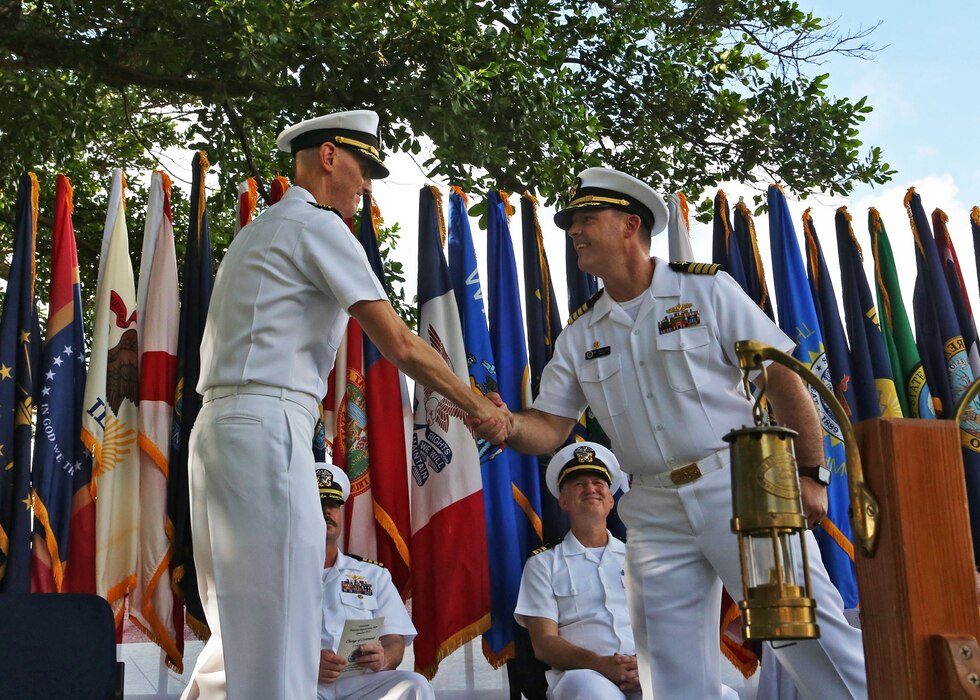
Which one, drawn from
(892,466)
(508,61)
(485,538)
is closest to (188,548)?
(485,538)

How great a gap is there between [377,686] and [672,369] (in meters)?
2.02

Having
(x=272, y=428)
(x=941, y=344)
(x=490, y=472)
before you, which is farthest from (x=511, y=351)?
(x=272, y=428)

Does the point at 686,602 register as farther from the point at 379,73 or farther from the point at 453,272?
the point at 379,73

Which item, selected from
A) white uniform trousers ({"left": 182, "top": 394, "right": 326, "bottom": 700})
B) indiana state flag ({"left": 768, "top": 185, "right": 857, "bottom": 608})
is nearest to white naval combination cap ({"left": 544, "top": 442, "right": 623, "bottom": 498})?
indiana state flag ({"left": 768, "top": 185, "right": 857, "bottom": 608})

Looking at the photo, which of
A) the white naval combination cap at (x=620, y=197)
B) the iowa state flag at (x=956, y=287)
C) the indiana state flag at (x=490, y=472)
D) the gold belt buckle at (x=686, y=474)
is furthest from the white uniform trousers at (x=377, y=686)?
the iowa state flag at (x=956, y=287)

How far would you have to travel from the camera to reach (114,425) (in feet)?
15.9

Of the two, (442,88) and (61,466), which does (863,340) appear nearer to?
(442,88)

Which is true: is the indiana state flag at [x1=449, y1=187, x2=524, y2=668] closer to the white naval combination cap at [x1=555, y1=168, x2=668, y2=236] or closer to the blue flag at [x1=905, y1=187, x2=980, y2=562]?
the white naval combination cap at [x1=555, y1=168, x2=668, y2=236]

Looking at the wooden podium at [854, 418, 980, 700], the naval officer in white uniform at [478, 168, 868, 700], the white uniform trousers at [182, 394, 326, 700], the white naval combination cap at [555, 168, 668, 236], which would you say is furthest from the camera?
the white naval combination cap at [555, 168, 668, 236]

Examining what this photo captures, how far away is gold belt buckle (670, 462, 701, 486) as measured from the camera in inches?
125

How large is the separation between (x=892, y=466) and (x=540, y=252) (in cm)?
418

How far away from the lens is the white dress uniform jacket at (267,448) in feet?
9.14

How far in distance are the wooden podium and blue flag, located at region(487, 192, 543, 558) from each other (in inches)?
143

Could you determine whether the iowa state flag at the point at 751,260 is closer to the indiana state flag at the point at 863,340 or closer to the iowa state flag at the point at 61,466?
the indiana state flag at the point at 863,340
